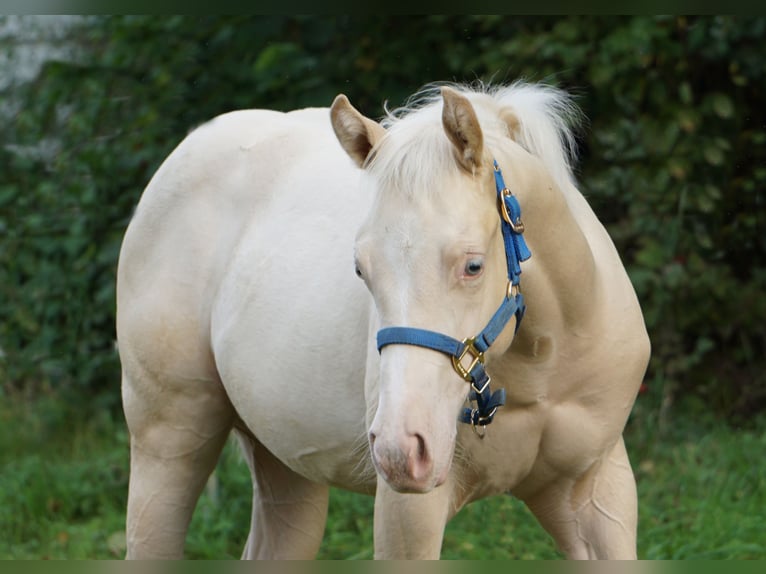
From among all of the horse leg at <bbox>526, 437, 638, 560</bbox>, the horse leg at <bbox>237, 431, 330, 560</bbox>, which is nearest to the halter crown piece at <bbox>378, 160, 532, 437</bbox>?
the horse leg at <bbox>526, 437, 638, 560</bbox>

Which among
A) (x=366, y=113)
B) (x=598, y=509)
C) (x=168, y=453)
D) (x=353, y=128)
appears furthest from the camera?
(x=366, y=113)

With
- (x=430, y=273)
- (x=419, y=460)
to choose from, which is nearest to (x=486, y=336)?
(x=430, y=273)

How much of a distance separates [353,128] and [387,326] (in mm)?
517

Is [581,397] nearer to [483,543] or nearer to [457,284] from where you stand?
[457,284]

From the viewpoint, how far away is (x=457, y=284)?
2389 mm

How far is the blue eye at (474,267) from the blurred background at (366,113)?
277 centimetres

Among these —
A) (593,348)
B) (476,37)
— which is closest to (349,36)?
(476,37)

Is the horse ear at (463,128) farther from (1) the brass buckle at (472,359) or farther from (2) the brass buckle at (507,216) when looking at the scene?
(1) the brass buckle at (472,359)

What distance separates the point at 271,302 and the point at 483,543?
1.82m

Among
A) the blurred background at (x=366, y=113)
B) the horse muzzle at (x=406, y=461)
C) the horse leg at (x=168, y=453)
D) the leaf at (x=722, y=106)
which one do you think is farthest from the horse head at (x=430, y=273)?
the leaf at (x=722, y=106)

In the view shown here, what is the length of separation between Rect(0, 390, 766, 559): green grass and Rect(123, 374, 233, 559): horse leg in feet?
3.36

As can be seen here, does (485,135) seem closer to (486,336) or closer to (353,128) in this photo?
(353,128)

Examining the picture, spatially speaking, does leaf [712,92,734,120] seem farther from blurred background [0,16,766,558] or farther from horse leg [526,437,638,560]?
horse leg [526,437,638,560]

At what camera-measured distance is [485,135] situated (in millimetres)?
2656
